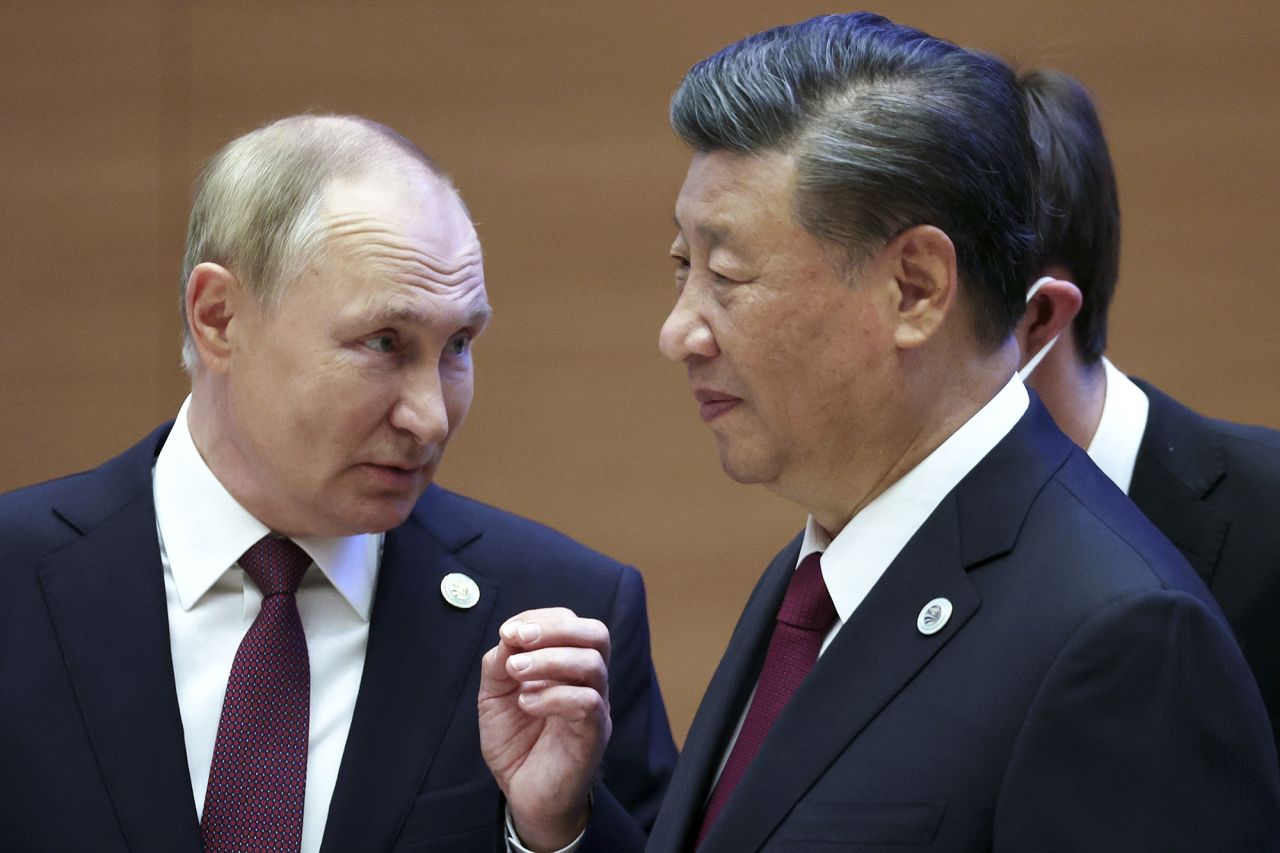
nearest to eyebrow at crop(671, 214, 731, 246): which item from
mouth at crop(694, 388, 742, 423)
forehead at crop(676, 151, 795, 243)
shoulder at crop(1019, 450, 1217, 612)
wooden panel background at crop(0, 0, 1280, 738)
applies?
forehead at crop(676, 151, 795, 243)

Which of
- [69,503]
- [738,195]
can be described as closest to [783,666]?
[738,195]

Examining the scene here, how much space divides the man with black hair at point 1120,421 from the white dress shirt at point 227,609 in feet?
3.57

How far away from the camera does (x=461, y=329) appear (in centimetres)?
234

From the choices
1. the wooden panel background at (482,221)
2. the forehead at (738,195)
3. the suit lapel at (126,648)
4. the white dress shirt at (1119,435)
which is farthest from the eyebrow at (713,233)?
the wooden panel background at (482,221)

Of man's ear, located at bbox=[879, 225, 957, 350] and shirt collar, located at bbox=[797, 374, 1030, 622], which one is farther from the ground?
man's ear, located at bbox=[879, 225, 957, 350]

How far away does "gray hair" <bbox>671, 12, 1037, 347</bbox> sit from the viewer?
1800 mm

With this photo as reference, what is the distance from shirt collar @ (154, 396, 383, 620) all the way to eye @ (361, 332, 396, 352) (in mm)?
301

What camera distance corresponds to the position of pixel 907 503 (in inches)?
73.0

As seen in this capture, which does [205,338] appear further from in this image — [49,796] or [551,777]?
[551,777]

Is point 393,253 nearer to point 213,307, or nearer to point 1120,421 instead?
point 213,307

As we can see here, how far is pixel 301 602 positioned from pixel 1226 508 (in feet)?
4.63

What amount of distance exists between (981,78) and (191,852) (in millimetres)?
1350

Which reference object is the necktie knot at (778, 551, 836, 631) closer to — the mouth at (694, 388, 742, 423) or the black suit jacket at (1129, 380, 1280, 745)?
the mouth at (694, 388, 742, 423)

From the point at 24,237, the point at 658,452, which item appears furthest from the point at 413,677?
the point at 24,237
